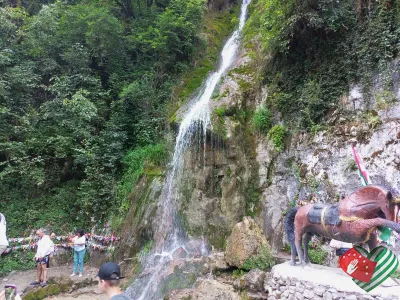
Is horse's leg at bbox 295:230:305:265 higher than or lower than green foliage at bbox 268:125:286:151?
lower

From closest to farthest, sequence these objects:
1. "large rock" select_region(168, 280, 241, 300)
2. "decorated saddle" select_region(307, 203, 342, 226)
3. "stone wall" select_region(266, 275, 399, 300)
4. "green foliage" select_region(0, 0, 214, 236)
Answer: "stone wall" select_region(266, 275, 399, 300), "decorated saddle" select_region(307, 203, 342, 226), "large rock" select_region(168, 280, 241, 300), "green foliage" select_region(0, 0, 214, 236)

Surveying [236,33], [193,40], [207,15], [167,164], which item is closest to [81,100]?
[167,164]

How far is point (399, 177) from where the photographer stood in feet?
21.1

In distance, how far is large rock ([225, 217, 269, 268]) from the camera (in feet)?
22.7

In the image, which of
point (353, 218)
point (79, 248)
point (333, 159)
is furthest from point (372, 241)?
point (79, 248)

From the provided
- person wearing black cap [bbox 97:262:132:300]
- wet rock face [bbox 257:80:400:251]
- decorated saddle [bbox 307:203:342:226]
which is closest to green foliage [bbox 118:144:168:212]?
wet rock face [bbox 257:80:400:251]

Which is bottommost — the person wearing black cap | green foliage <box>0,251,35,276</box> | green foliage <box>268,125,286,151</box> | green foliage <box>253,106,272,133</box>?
green foliage <box>0,251,35,276</box>

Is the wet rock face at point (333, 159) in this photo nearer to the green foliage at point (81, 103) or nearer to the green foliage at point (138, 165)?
the green foliage at point (138, 165)

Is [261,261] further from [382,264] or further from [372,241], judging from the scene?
[382,264]

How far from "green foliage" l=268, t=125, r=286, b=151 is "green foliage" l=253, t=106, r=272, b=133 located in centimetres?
39

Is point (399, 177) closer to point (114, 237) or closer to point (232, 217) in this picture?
point (232, 217)

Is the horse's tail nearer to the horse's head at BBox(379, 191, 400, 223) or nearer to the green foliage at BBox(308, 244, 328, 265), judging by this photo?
the green foliage at BBox(308, 244, 328, 265)

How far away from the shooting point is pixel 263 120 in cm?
970

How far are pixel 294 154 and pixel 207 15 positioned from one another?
43.6 feet
